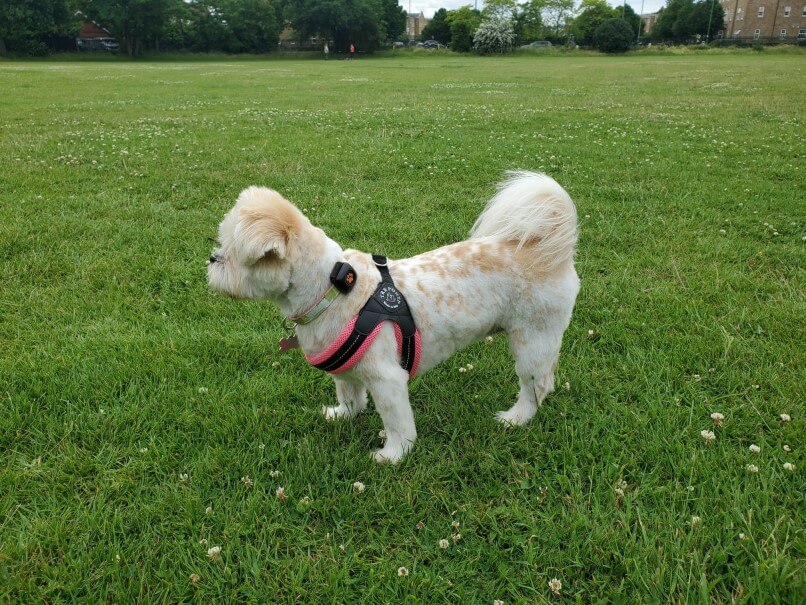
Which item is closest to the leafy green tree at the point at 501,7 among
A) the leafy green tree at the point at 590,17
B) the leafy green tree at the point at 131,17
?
the leafy green tree at the point at 590,17

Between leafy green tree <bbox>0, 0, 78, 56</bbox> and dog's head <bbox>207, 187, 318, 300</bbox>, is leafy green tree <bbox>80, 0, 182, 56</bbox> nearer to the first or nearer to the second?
leafy green tree <bbox>0, 0, 78, 56</bbox>

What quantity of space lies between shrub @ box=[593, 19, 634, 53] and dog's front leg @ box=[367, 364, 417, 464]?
83940mm

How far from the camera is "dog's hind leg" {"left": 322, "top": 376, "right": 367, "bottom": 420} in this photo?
369cm

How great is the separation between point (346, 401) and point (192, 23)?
3561 inches

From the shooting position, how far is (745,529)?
2734mm

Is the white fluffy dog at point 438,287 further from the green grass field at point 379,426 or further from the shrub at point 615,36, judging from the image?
the shrub at point 615,36

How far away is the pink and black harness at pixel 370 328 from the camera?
3.04 metres

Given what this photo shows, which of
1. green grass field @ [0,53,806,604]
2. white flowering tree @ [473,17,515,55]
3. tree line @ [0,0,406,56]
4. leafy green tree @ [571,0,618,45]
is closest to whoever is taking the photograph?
green grass field @ [0,53,806,604]

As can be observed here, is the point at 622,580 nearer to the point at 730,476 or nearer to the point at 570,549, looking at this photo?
the point at 570,549

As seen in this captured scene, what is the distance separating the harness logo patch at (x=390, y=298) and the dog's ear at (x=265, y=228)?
0.63m

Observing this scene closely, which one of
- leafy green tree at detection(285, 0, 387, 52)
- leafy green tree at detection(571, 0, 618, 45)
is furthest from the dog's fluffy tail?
leafy green tree at detection(571, 0, 618, 45)

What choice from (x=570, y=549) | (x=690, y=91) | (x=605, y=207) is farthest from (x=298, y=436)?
(x=690, y=91)

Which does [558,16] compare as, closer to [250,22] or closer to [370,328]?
[250,22]

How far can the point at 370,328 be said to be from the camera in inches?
121
